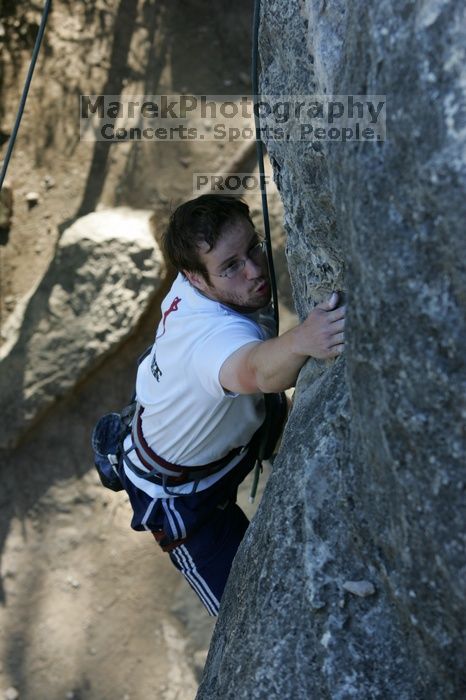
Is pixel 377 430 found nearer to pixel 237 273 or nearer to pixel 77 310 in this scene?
pixel 237 273

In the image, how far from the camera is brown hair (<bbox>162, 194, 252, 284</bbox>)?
192 cm

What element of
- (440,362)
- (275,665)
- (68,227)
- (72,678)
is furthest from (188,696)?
(440,362)

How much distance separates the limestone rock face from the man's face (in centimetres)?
205

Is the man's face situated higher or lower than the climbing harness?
higher

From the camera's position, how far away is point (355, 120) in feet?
4.27

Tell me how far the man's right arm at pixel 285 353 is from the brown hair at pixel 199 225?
31 centimetres

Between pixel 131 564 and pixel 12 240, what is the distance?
170 cm

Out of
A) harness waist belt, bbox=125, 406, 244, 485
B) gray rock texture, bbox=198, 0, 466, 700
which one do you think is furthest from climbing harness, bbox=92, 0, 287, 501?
gray rock texture, bbox=198, 0, 466, 700

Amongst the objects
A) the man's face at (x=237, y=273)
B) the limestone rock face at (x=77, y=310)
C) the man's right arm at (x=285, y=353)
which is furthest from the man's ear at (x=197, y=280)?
the limestone rock face at (x=77, y=310)

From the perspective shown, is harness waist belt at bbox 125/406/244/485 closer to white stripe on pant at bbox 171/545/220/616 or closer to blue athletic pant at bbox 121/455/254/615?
blue athletic pant at bbox 121/455/254/615

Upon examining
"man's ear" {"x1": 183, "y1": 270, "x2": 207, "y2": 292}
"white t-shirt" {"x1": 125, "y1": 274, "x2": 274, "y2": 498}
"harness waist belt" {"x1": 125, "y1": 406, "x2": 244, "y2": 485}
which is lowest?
"harness waist belt" {"x1": 125, "y1": 406, "x2": 244, "y2": 485}

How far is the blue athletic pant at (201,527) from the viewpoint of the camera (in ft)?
6.92

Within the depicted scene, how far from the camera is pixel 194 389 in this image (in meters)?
1.90

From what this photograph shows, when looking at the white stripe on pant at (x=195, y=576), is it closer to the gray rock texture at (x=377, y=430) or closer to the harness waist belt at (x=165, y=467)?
the harness waist belt at (x=165, y=467)
